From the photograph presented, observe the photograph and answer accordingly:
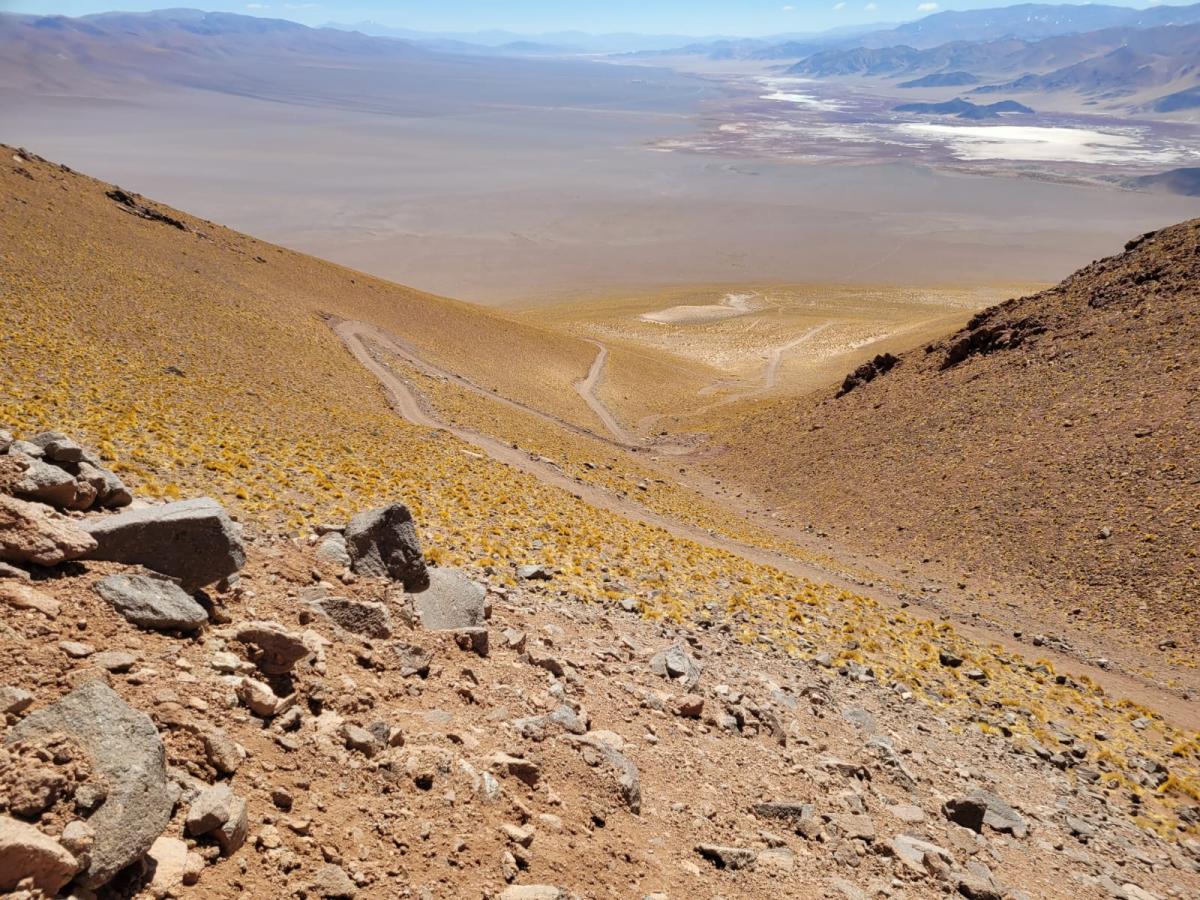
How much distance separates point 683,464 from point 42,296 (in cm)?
2317

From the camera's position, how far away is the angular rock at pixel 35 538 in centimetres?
600

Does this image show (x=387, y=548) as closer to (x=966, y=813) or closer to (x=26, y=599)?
(x=26, y=599)

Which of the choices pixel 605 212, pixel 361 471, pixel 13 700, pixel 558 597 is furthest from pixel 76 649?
pixel 605 212

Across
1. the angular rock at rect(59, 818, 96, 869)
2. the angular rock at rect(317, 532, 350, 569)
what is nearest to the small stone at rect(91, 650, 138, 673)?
the angular rock at rect(59, 818, 96, 869)

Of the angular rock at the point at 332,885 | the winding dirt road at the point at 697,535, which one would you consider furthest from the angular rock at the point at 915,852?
the winding dirt road at the point at 697,535

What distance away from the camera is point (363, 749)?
6.10 m

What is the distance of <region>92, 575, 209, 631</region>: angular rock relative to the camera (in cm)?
618

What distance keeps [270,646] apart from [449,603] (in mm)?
3162

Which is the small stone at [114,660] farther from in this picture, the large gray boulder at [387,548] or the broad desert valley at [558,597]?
the large gray boulder at [387,548]

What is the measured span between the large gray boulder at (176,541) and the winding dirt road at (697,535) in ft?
46.4

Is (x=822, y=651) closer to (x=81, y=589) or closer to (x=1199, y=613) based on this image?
(x=1199, y=613)

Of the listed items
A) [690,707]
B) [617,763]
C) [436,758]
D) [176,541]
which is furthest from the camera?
[690,707]

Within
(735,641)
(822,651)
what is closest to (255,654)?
(735,641)

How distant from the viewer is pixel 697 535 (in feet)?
69.1
